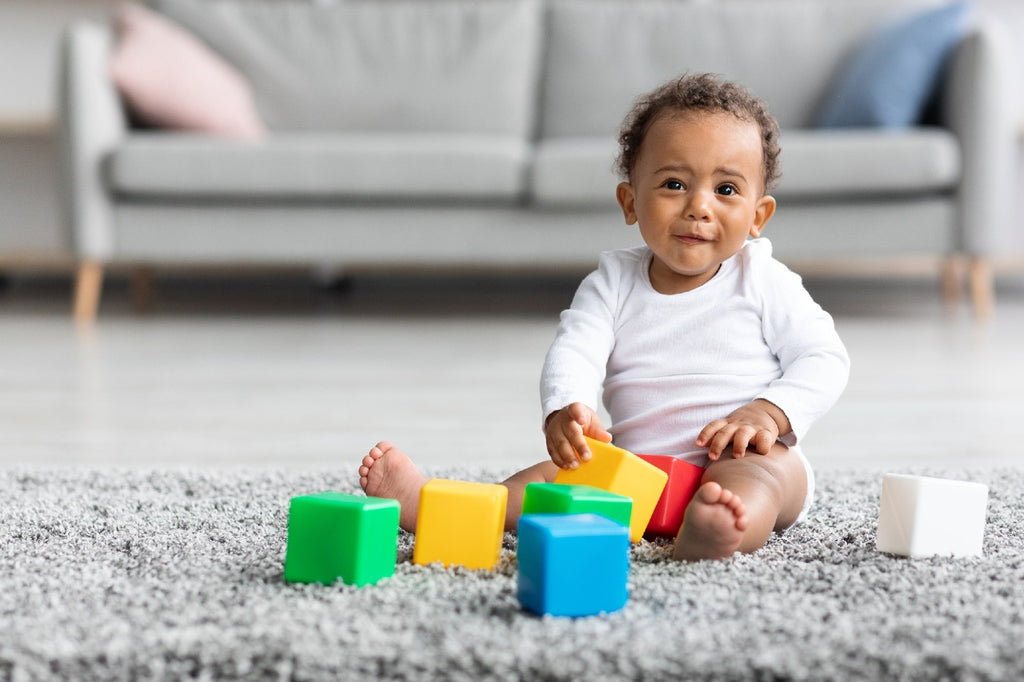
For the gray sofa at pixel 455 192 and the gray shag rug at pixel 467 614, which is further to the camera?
the gray sofa at pixel 455 192

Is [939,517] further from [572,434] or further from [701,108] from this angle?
[701,108]

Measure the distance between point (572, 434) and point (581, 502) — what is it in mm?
129

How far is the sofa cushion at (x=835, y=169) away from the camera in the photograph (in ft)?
8.30

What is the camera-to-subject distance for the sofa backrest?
310 centimetres

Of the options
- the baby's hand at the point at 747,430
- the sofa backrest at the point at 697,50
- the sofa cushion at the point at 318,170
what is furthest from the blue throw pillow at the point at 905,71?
the baby's hand at the point at 747,430

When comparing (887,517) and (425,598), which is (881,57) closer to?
(887,517)

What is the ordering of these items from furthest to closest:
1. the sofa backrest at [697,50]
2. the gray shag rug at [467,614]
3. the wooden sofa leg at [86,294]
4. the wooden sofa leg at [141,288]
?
the wooden sofa leg at [141,288] < the sofa backrest at [697,50] < the wooden sofa leg at [86,294] < the gray shag rug at [467,614]

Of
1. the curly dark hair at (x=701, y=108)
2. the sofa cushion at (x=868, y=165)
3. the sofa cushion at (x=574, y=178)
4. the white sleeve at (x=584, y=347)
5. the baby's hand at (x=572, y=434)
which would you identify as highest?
the sofa cushion at (x=868, y=165)

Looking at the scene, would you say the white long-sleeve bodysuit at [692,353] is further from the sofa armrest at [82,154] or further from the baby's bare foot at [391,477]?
the sofa armrest at [82,154]

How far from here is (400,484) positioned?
92 centimetres

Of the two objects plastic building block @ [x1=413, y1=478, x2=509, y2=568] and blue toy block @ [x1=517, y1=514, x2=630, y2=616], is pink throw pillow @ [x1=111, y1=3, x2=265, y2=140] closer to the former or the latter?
plastic building block @ [x1=413, y1=478, x2=509, y2=568]

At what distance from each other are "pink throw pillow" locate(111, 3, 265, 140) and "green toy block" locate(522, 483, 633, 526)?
2315mm

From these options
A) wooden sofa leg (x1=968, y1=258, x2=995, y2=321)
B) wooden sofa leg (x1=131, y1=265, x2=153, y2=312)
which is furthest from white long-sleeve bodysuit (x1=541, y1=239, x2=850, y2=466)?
wooden sofa leg (x1=131, y1=265, x2=153, y2=312)

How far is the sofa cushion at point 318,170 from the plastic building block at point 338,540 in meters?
1.94
